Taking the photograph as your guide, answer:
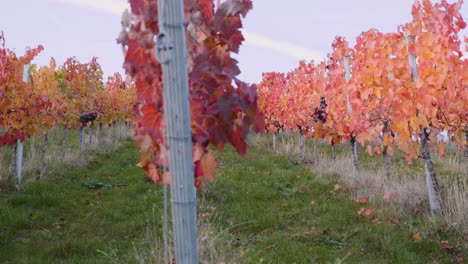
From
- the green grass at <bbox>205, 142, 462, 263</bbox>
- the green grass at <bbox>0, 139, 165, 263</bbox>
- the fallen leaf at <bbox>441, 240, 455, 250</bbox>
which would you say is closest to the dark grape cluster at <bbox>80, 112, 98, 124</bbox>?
the green grass at <bbox>0, 139, 165, 263</bbox>

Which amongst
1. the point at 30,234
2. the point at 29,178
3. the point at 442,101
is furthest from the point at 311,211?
the point at 29,178

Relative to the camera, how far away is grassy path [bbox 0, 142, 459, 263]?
193 inches

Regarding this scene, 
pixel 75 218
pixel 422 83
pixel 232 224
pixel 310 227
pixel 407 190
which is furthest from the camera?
pixel 407 190

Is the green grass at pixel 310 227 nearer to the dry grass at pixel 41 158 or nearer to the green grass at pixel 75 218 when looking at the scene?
the green grass at pixel 75 218

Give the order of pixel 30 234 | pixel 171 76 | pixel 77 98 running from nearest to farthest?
1. pixel 171 76
2. pixel 30 234
3. pixel 77 98

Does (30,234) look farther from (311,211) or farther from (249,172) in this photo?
(249,172)

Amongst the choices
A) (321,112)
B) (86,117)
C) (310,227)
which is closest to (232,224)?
(310,227)

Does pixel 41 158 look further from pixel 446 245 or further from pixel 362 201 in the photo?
pixel 446 245

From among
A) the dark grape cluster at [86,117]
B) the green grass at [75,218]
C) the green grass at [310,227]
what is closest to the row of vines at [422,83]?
the green grass at [310,227]

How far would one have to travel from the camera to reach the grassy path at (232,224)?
4891 mm

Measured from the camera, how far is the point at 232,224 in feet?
19.9

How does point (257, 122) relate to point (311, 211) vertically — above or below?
above

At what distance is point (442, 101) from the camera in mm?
5508

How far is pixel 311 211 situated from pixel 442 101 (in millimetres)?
2648
